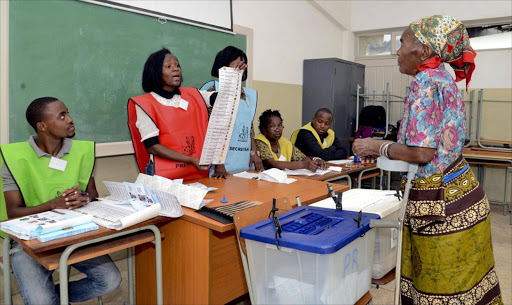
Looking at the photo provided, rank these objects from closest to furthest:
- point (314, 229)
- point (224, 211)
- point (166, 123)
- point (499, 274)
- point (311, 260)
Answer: point (311, 260) → point (314, 229) → point (224, 211) → point (166, 123) → point (499, 274)

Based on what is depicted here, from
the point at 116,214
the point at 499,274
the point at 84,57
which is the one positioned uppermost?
the point at 84,57

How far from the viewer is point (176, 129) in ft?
7.93

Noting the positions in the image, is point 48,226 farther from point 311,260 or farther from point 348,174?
point 348,174

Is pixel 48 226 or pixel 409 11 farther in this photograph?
pixel 409 11

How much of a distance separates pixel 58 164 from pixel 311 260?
1.33m

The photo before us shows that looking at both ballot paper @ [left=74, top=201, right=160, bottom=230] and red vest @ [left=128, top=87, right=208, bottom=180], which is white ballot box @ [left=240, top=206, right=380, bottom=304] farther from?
red vest @ [left=128, top=87, right=208, bottom=180]

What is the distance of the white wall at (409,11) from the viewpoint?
5.13 meters

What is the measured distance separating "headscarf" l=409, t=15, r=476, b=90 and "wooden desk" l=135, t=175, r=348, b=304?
0.96 metres

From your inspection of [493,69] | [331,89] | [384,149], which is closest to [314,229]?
[384,149]

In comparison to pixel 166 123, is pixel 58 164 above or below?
below

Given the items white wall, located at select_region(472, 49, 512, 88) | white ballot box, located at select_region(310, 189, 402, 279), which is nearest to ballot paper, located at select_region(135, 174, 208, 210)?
white ballot box, located at select_region(310, 189, 402, 279)

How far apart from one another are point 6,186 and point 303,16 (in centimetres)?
440

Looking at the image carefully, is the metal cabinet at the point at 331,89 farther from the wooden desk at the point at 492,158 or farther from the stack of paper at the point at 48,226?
the stack of paper at the point at 48,226

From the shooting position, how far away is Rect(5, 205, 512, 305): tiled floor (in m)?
2.49
